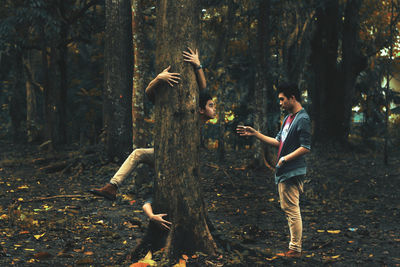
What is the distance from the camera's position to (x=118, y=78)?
12.6 m

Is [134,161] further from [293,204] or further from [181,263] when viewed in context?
[293,204]

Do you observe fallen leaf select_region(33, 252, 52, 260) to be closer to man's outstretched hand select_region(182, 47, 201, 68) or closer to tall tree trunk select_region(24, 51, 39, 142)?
man's outstretched hand select_region(182, 47, 201, 68)

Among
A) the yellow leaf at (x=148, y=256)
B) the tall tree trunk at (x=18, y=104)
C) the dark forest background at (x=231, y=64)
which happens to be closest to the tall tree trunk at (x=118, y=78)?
the dark forest background at (x=231, y=64)

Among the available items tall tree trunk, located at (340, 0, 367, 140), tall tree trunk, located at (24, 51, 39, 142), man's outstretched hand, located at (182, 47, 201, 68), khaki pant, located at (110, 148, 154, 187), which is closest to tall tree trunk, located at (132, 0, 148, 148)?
khaki pant, located at (110, 148, 154, 187)

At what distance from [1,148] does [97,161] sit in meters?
9.70

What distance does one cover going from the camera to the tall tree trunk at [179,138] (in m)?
4.89

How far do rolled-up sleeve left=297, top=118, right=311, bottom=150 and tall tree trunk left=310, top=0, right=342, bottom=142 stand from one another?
15236 mm

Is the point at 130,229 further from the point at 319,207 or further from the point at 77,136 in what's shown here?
the point at 77,136

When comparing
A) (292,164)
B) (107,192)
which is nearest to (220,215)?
(107,192)

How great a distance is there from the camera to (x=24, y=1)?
16.9 meters

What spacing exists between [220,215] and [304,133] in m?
3.75

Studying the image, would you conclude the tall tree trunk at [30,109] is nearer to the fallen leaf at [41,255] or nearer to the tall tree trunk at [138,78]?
the tall tree trunk at [138,78]

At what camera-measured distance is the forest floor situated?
5570mm

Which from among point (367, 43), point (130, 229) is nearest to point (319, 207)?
point (130, 229)
